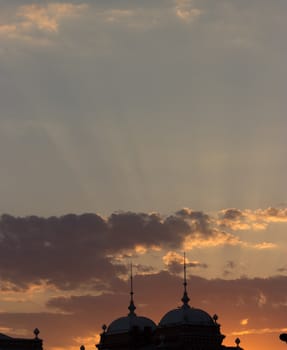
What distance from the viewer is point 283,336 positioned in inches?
4592

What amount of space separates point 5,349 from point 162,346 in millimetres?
24185

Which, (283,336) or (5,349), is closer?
(283,336)

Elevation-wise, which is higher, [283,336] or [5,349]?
[5,349]

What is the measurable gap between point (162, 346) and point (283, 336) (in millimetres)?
83773

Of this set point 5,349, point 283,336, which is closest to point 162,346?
point 5,349

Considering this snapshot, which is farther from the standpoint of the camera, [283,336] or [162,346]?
[162,346]

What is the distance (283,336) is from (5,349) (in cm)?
9071

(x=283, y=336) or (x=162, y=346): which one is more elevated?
(x=162, y=346)

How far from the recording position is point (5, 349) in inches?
7869

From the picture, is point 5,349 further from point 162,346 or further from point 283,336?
point 283,336
